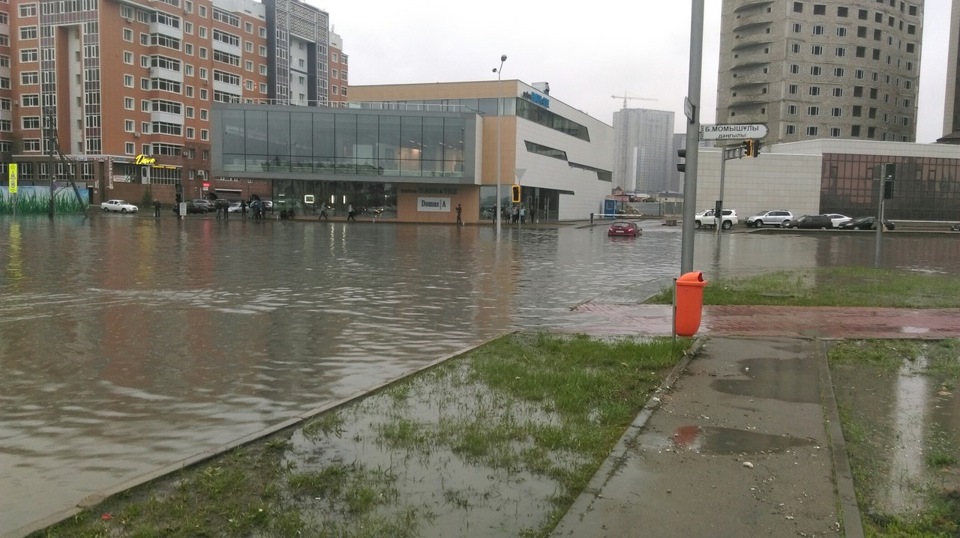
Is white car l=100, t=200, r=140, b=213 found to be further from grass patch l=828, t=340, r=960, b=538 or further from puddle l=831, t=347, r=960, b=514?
puddle l=831, t=347, r=960, b=514

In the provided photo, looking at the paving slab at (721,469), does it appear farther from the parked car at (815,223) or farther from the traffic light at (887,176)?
the parked car at (815,223)

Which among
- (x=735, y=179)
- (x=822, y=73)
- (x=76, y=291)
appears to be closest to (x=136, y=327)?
(x=76, y=291)

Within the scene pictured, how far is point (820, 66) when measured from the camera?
297 ft

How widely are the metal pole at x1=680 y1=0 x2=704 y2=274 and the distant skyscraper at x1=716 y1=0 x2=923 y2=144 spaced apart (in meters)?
84.9

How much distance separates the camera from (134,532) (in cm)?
397

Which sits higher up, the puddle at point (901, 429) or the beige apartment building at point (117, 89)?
the beige apartment building at point (117, 89)

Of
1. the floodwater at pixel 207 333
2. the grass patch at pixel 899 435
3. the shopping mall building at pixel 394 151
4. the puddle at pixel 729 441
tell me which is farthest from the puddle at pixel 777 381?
the shopping mall building at pixel 394 151

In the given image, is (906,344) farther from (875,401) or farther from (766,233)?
(766,233)

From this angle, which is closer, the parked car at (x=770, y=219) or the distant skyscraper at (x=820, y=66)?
the parked car at (x=770, y=219)

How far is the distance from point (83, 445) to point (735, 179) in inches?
3110

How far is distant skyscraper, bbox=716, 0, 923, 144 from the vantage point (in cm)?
9006

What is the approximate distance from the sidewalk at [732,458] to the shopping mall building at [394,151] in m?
55.6

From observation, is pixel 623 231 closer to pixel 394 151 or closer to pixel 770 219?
pixel 394 151

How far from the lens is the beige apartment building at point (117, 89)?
85.5m
